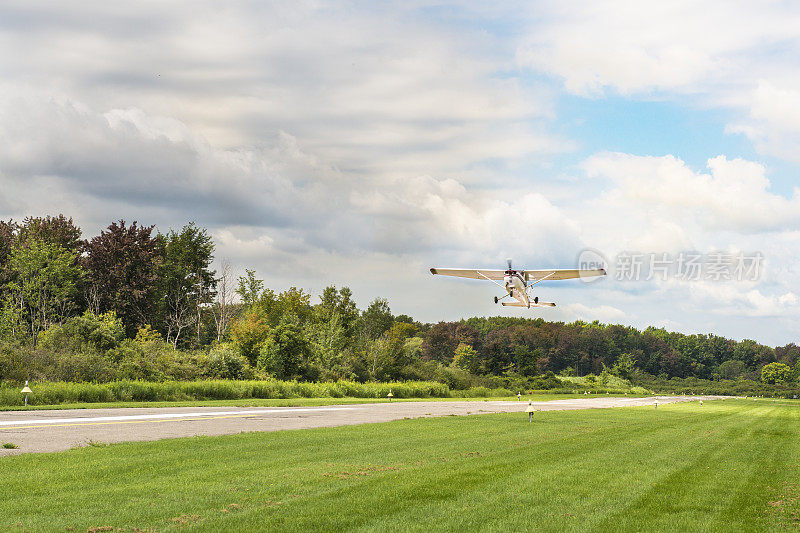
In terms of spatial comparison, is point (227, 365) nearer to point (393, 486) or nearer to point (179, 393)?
point (179, 393)

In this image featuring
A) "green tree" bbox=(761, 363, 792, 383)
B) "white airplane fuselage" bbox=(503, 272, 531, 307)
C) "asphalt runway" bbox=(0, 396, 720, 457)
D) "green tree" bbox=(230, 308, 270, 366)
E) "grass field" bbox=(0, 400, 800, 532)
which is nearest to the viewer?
"grass field" bbox=(0, 400, 800, 532)

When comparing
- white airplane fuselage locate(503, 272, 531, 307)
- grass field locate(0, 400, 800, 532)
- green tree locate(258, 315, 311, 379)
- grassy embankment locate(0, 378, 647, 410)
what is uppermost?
white airplane fuselage locate(503, 272, 531, 307)

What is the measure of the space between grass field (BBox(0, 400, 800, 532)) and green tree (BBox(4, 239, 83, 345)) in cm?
4262

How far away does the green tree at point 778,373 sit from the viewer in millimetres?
138625

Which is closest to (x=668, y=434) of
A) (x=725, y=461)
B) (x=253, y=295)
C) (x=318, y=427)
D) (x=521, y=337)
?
(x=725, y=461)

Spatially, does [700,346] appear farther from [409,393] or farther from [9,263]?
[9,263]

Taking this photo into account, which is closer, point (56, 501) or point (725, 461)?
point (56, 501)

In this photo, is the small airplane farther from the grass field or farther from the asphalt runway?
the grass field

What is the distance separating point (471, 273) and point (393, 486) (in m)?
32.6

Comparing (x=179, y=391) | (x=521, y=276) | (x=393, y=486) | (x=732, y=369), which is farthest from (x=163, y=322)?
(x=732, y=369)

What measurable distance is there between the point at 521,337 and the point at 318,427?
13490 centimetres

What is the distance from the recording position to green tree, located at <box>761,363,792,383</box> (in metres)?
139

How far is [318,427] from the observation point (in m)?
21.1

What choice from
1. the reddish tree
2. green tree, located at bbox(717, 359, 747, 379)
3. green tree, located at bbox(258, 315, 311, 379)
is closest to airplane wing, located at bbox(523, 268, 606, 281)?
green tree, located at bbox(258, 315, 311, 379)
